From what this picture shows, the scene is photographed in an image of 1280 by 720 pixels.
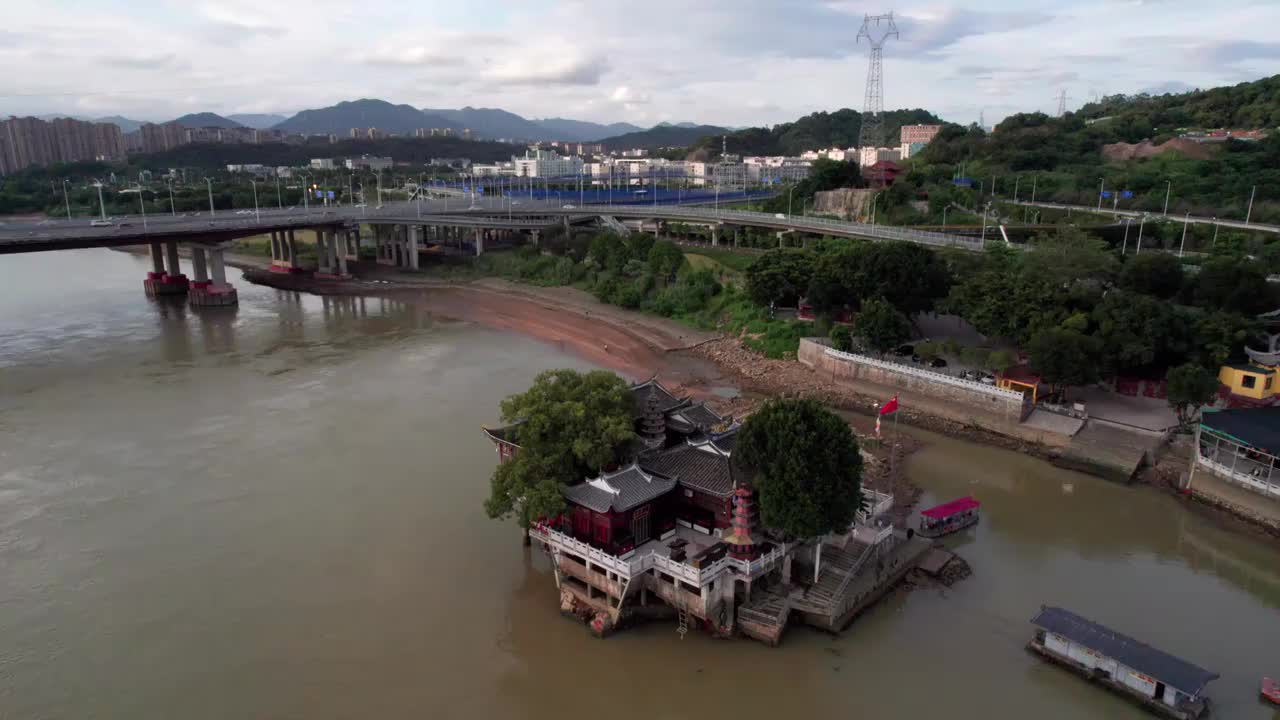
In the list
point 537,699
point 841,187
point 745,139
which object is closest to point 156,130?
point 745,139

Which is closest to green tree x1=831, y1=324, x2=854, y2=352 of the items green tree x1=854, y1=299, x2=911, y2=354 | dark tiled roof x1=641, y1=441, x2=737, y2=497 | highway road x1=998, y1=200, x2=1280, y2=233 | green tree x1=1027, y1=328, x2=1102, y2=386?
green tree x1=854, y1=299, x2=911, y2=354

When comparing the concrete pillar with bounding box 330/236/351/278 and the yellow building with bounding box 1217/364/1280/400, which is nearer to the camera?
the yellow building with bounding box 1217/364/1280/400

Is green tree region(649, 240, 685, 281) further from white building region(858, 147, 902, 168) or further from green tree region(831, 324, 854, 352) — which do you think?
white building region(858, 147, 902, 168)

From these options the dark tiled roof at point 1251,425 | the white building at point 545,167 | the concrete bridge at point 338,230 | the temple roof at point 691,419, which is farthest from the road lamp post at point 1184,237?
the white building at point 545,167

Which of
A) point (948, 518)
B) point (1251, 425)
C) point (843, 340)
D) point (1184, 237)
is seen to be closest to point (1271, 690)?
point (948, 518)

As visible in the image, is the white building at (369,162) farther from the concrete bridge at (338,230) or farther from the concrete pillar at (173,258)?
the concrete pillar at (173,258)

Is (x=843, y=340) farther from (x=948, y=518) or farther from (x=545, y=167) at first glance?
(x=545, y=167)
